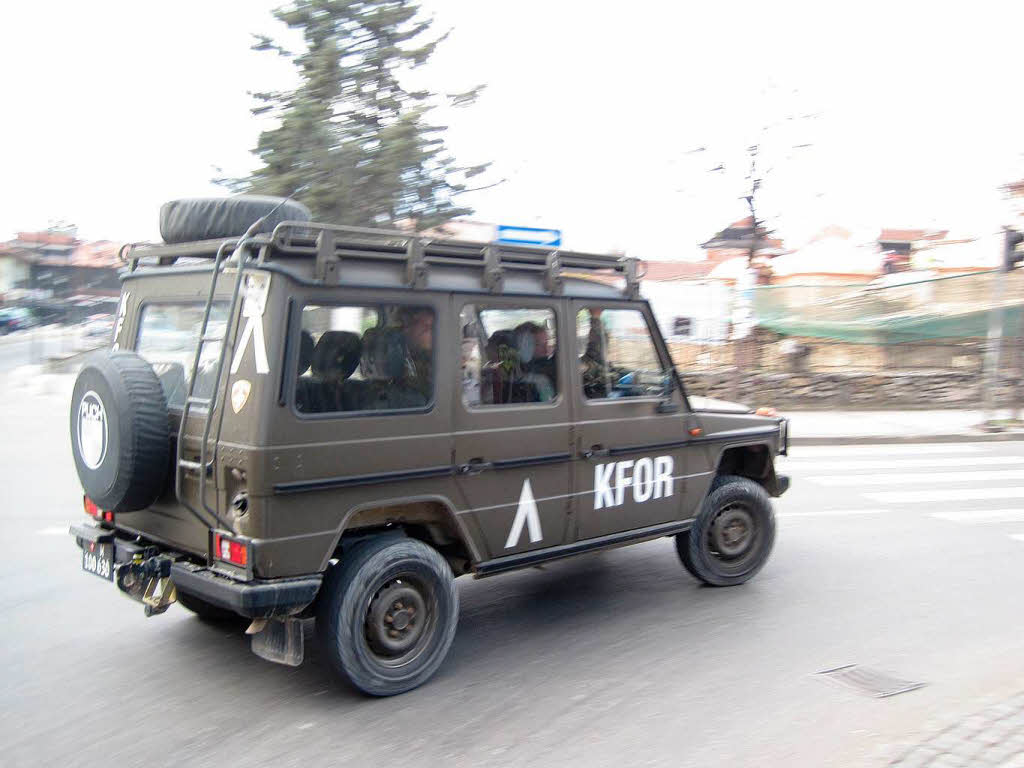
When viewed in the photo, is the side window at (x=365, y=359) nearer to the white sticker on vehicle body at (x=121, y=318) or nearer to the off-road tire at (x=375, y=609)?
the off-road tire at (x=375, y=609)

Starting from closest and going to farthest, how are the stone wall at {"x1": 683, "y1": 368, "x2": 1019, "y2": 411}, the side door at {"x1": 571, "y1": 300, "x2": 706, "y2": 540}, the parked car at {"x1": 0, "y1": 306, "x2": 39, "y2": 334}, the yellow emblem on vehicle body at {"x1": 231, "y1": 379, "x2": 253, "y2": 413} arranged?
the yellow emblem on vehicle body at {"x1": 231, "y1": 379, "x2": 253, "y2": 413} < the side door at {"x1": 571, "y1": 300, "x2": 706, "y2": 540} < the stone wall at {"x1": 683, "y1": 368, "x2": 1019, "y2": 411} < the parked car at {"x1": 0, "y1": 306, "x2": 39, "y2": 334}

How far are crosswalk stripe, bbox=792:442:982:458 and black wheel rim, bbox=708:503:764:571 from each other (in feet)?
23.7

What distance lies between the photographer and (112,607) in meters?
5.55

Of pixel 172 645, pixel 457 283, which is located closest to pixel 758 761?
pixel 457 283

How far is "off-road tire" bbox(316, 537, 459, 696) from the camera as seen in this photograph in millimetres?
4031

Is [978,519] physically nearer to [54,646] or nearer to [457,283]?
[457,283]

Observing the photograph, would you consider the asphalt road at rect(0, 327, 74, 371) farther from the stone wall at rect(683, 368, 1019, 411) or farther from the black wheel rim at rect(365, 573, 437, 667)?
the black wheel rim at rect(365, 573, 437, 667)

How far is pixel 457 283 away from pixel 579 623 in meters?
2.28

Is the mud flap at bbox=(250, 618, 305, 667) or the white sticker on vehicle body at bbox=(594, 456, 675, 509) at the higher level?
the white sticker on vehicle body at bbox=(594, 456, 675, 509)

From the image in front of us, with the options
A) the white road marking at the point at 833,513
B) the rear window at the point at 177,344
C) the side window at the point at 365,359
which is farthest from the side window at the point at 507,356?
the white road marking at the point at 833,513

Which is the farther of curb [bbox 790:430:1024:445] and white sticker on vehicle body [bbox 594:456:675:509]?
curb [bbox 790:430:1024:445]

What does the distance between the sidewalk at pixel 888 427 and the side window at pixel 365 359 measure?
1062 centimetres

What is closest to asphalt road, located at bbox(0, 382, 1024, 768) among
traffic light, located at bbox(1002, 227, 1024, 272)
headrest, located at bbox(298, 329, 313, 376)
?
headrest, located at bbox(298, 329, 313, 376)

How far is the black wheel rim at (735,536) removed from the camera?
5938mm
